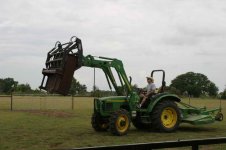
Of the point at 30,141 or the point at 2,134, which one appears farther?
the point at 2,134

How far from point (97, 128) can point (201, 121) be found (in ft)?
12.6

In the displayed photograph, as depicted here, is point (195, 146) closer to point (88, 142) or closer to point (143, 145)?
point (143, 145)

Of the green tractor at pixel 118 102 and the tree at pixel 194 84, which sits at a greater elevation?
the tree at pixel 194 84

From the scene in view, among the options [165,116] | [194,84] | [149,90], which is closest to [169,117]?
[165,116]

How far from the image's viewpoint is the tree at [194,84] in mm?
121031

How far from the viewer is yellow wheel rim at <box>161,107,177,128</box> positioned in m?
16.7

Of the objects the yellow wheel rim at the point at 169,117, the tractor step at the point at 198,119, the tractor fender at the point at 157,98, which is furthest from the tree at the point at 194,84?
the tractor fender at the point at 157,98

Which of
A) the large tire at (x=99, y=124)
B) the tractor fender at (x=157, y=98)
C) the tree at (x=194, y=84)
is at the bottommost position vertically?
the large tire at (x=99, y=124)

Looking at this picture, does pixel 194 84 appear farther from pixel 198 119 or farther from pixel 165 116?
pixel 165 116

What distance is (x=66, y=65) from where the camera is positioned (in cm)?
1454

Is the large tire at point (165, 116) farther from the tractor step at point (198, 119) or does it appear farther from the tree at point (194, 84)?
the tree at point (194, 84)

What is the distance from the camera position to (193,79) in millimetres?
127312

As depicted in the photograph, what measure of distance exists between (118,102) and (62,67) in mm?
2608

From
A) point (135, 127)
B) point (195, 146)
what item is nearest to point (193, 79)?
point (135, 127)
